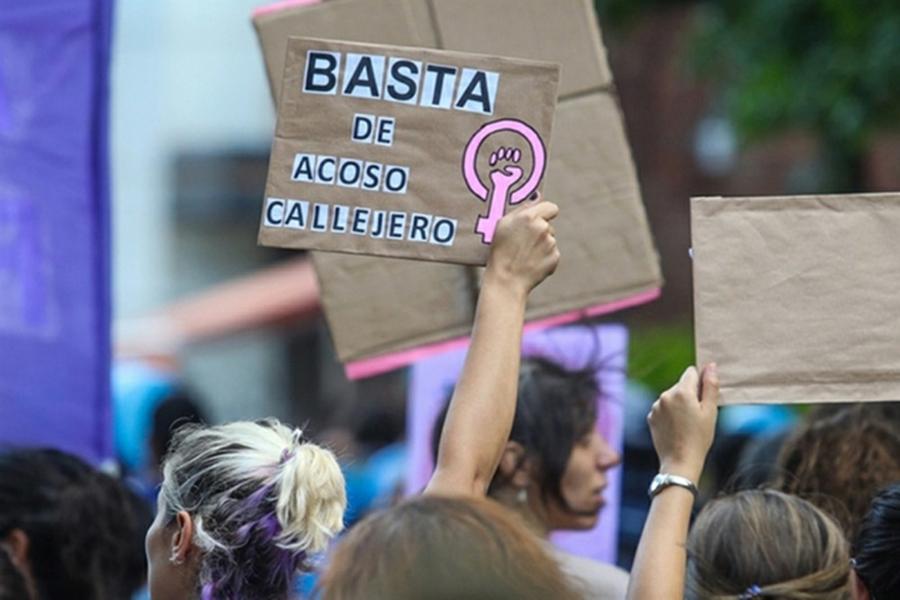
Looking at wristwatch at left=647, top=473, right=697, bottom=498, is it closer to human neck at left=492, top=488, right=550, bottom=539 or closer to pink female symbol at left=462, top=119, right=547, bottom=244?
pink female symbol at left=462, top=119, right=547, bottom=244

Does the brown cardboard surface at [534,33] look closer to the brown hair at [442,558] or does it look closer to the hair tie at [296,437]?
the hair tie at [296,437]

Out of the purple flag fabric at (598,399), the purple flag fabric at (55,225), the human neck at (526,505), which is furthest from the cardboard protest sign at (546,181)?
the purple flag fabric at (55,225)

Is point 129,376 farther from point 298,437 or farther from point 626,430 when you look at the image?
point 298,437

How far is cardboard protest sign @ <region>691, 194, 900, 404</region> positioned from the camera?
2961mm

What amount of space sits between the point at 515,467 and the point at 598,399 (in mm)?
396

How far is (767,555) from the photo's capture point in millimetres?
2840

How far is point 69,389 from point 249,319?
42.7ft

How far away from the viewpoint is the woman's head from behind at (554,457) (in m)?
3.72

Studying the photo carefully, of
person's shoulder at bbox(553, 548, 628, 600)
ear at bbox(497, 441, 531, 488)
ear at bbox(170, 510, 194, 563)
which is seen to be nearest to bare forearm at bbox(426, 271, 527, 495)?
ear at bbox(170, 510, 194, 563)

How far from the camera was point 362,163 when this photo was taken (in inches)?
121

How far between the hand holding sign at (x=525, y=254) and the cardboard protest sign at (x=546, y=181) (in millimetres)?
701

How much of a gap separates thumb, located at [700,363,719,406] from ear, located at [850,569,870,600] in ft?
1.13

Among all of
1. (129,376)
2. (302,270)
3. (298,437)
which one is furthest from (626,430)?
(302,270)

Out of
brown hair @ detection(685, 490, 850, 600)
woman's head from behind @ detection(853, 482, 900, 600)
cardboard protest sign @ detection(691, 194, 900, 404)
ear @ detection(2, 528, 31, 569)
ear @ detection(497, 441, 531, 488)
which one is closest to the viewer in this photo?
woman's head from behind @ detection(853, 482, 900, 600)
